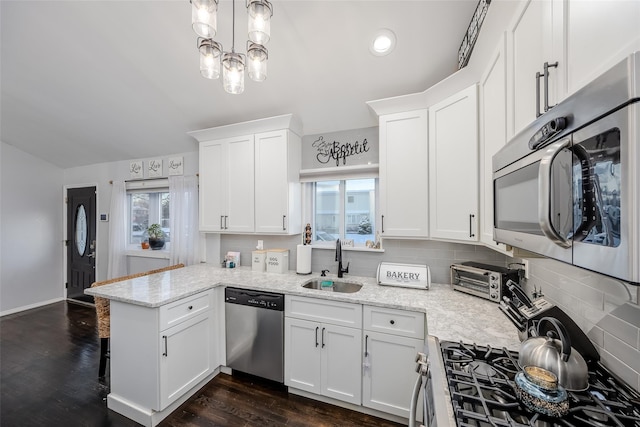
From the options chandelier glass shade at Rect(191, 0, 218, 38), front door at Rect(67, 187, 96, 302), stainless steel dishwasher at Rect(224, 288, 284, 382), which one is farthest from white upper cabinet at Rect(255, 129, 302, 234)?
front door at Rect(67, 187, 96, 302)

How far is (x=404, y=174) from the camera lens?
2082 mm

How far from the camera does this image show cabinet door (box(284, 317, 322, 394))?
77.1 inches

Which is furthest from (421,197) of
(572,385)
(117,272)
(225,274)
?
(117,272)

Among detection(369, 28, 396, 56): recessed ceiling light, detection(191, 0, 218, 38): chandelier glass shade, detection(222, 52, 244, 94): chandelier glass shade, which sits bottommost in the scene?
detection(222, 52, 244, 94): chandelier glass shade

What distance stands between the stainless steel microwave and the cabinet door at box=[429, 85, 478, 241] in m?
1.06

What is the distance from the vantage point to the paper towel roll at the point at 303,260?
2545 mm

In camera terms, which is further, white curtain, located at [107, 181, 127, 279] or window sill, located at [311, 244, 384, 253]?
white curtain, located at [107, 181, 127, 279]

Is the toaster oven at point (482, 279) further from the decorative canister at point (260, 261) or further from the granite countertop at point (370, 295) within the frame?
the decorative canister at point (260, 261)

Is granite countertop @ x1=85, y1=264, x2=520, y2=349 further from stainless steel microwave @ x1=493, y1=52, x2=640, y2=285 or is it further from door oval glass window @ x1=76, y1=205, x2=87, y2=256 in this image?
door oval glass window @ x1=76, y1=205, x2=87, y2=256

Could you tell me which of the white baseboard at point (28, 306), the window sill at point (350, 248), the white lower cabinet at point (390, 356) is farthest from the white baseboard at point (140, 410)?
the white baseboard at point (28, 306)

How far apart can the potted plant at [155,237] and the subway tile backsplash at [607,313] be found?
445cm

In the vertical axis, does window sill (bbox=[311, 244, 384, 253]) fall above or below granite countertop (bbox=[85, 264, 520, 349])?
above

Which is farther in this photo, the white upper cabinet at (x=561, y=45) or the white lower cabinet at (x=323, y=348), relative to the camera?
the white lower cabinet at (x=323, y=348)

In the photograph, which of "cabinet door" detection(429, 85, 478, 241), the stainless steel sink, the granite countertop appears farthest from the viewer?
the stainless steel sink
